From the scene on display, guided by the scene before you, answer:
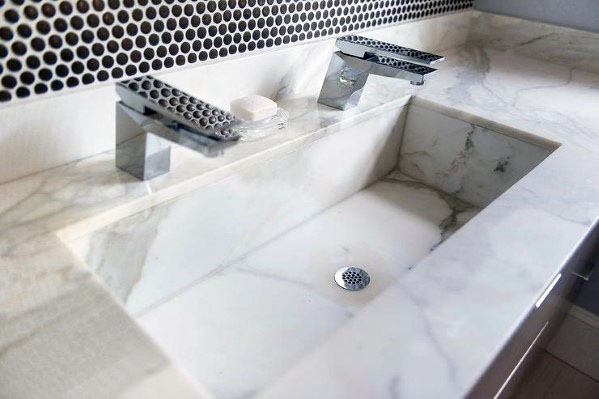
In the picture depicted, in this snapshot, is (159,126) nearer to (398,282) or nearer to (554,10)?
(398,282)

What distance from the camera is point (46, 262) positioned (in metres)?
0.48

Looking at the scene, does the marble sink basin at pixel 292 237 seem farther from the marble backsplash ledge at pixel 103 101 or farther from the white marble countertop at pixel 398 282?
the marble backsplash ledge at pixel 103 101

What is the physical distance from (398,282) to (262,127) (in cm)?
35

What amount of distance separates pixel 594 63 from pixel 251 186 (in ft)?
3.34

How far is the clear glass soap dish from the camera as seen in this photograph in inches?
29.2

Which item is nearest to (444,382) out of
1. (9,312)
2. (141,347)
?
(141,347)

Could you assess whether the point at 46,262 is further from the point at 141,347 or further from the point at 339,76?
the point at 339,76

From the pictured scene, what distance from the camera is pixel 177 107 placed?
561 mm

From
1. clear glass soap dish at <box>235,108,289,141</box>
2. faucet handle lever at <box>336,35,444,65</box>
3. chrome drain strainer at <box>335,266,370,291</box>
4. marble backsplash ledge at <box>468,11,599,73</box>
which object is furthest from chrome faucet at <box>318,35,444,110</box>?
marble backsplash ledge at <box>468,11,599,73</box>

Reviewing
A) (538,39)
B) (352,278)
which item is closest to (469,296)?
(352,278)

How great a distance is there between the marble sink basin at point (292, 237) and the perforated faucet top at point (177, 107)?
0.41 ft

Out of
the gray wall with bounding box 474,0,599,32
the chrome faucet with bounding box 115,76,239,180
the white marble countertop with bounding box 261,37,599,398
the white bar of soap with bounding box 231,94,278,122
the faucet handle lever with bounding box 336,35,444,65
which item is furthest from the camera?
the gray wall with bounding box 474,0,599,32

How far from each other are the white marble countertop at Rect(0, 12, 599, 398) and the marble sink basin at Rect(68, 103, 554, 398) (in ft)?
0.10

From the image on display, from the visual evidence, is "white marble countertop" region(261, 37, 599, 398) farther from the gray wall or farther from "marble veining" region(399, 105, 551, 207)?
the gray wall
